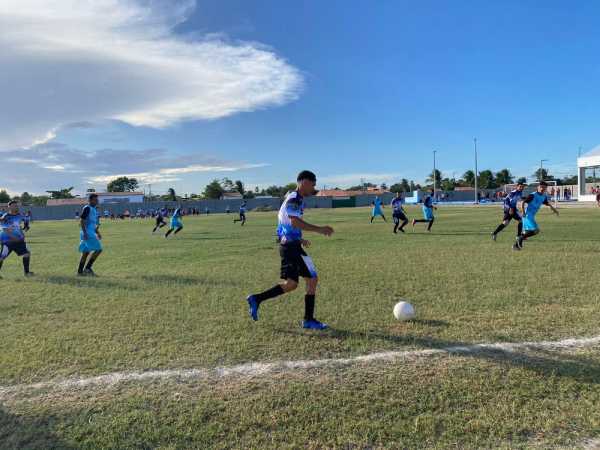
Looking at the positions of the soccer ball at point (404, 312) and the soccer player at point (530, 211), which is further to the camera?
the soccer player at point (530, 211)

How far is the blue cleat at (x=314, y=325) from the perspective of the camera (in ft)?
17.0

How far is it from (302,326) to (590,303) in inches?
163

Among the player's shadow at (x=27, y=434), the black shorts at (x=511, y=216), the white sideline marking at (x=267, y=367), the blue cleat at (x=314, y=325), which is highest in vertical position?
the black shorts at (x=511, y=216)

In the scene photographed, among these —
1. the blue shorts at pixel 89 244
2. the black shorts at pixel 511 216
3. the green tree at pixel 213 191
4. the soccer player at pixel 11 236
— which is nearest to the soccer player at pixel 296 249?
the blue shorts at pixel 89 244

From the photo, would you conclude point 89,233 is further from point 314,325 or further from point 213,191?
point 213,191

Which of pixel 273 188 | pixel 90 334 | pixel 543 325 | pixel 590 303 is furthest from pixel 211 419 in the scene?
pixel 273 188

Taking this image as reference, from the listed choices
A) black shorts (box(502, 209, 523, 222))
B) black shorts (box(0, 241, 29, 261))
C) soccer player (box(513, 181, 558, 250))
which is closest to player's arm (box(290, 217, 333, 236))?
black shorts (box(0, 241, 29, 261))

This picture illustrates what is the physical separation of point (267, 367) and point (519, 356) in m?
2.50

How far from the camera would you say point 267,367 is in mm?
4078

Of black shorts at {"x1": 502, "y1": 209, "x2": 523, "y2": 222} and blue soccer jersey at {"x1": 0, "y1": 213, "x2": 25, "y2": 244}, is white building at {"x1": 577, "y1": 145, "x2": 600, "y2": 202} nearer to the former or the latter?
black shorts at {"x1": 502, "y1": 209, "x2": 523, "y2": 222}

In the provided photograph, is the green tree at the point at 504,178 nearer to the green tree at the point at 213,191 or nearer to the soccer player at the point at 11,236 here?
the green tree at the point at 213,191

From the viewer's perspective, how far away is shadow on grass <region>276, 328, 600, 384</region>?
12.3 feet

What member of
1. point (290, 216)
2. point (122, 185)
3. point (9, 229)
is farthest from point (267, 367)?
point (122, 185)

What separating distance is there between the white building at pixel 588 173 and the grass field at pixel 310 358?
44.8m
